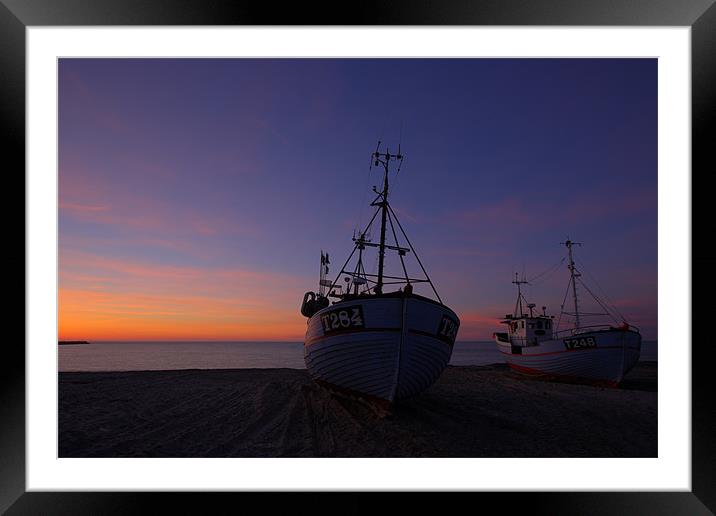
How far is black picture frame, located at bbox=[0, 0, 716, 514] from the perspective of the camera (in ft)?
10.6

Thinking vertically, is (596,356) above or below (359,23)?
below

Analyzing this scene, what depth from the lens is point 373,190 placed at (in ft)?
29.1

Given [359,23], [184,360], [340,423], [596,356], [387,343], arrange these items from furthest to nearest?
[184,360]
[596,356]
[340,423]
[387,343]
[359,23]

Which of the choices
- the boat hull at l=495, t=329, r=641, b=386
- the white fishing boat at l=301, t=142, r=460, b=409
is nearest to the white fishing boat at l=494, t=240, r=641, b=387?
the boat hull at l=495, t=329, r=641, b=386

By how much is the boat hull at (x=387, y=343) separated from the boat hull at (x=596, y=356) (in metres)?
7.08

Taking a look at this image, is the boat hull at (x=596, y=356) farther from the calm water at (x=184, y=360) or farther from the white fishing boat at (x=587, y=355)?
the calm water at (x=184, y=360)

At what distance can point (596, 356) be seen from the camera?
12.3 m

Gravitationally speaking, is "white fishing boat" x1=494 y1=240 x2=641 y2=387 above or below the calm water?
above

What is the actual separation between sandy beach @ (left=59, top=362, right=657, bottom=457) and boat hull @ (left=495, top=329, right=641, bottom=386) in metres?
1.31

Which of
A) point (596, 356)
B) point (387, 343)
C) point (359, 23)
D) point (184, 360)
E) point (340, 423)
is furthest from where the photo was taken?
point (184, 360)

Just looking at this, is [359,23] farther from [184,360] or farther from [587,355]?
[184,360]

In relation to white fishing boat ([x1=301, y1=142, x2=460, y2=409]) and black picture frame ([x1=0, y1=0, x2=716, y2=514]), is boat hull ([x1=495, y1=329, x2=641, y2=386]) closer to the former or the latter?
white fishing boat ([x1=301, y1=142, x2=460, y2=409])

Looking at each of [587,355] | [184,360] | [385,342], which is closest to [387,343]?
[385,342]

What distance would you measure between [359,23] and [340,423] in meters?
5.53
